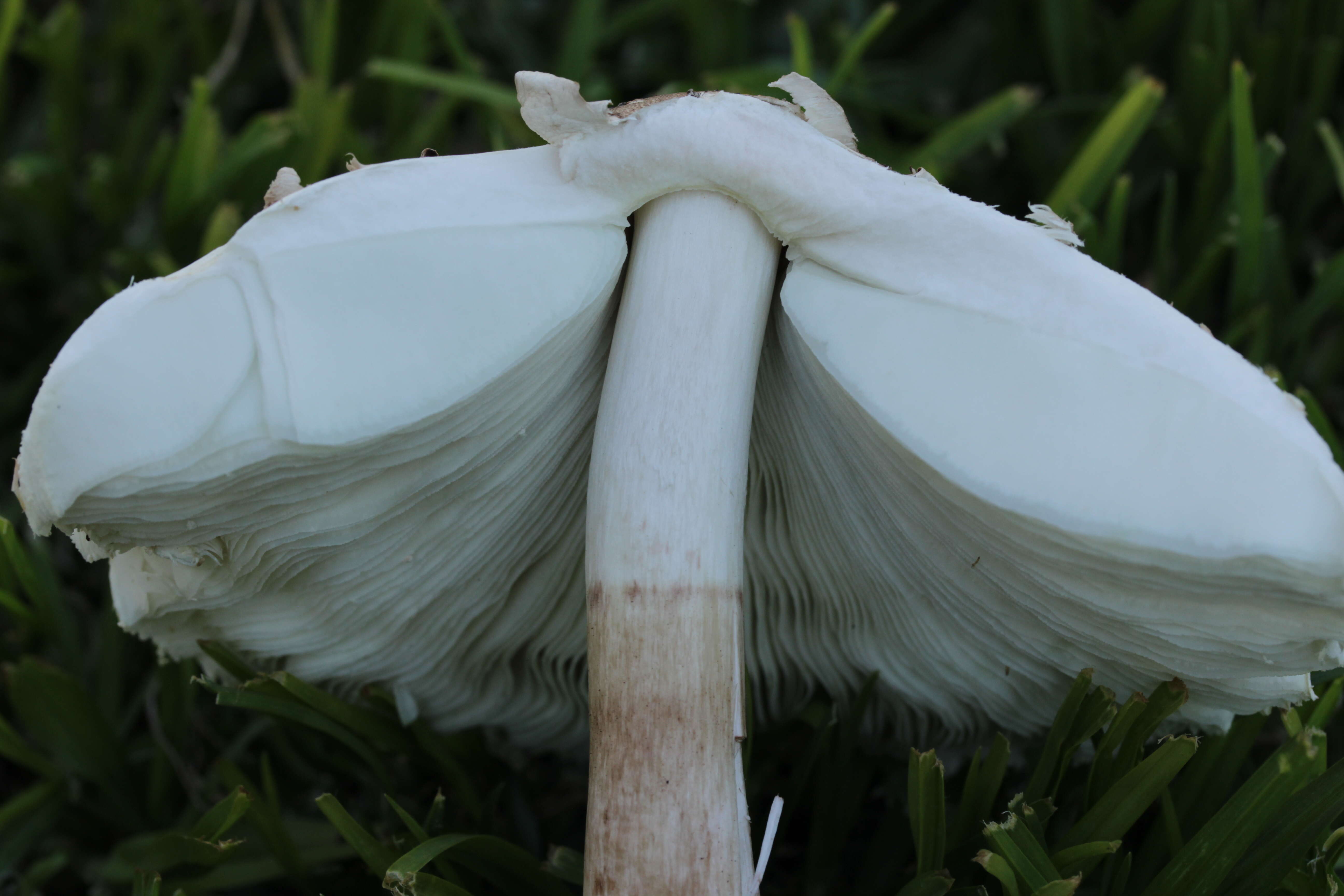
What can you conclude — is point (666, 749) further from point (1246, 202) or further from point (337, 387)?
point (1246, 202)

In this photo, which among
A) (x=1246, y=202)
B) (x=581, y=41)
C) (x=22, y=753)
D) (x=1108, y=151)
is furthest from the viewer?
(x=581, y=41)

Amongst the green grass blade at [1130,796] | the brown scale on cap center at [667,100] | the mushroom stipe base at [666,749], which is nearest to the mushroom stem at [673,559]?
the mushroom stipe base at [666,749]

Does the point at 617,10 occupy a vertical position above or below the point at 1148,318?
above

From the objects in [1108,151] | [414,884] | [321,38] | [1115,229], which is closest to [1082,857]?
[414,884]

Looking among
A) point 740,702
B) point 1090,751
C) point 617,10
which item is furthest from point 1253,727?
point 617,10

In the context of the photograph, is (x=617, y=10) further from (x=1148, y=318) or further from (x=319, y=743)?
(x=1148, y=318)

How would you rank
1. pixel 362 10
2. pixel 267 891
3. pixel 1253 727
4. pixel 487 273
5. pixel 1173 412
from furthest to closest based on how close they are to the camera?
pixel 362 10 < pixel 267 891 < pixel 1253 727 < pixel 487 273 < pixel 1173 412

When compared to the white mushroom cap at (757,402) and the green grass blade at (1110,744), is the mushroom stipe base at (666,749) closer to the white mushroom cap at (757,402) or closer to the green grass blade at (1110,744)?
the white mushroom cap at (757,402)
